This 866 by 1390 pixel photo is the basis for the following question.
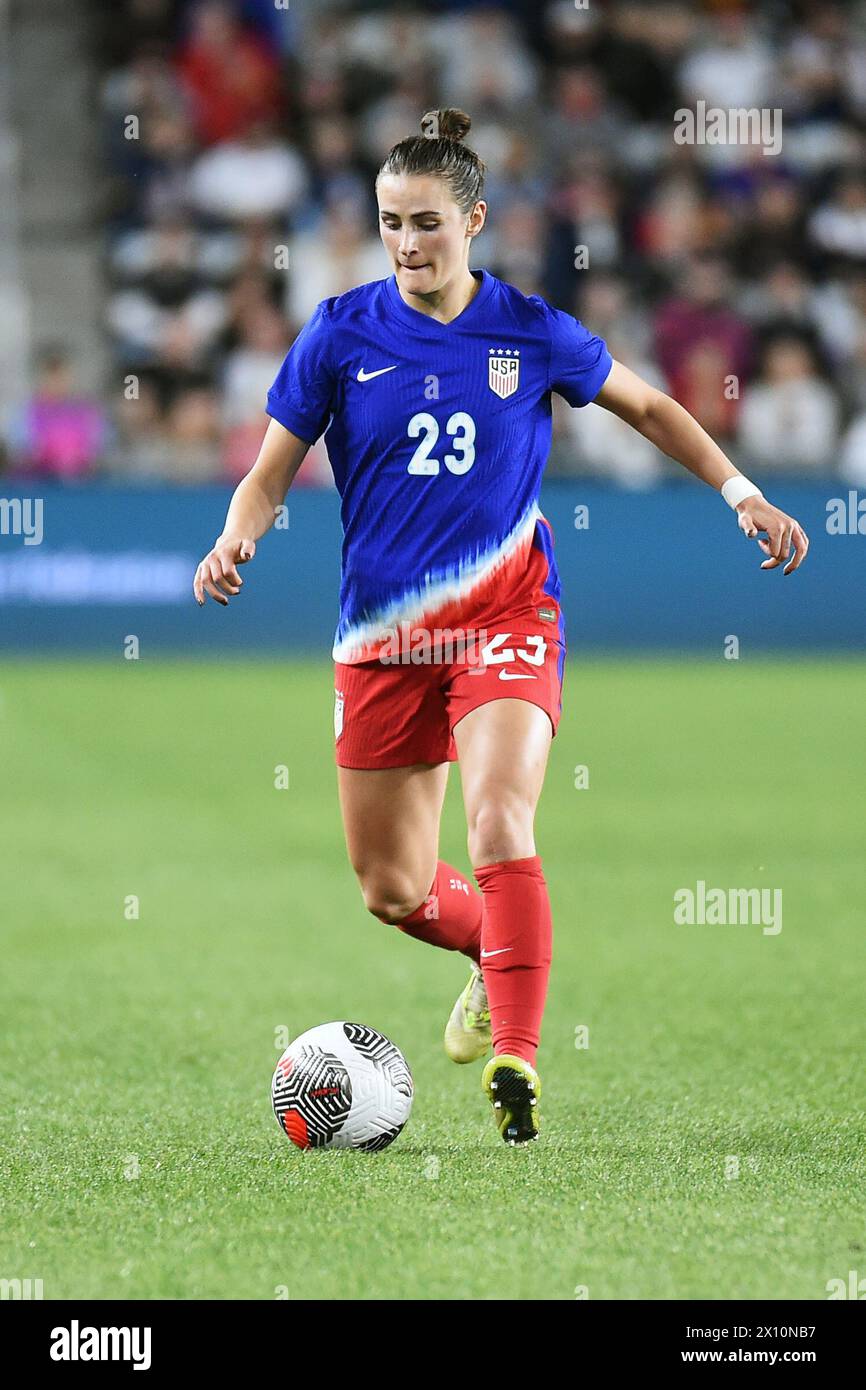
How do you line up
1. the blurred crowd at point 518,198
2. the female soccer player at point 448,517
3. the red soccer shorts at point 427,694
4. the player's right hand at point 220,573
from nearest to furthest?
the player's right hand at point 220,573 < the female soccer player at point 448,517 < the red soccer shorts at point 427,694 < the blurred crowd at point 518,198

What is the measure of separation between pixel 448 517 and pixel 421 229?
700mm

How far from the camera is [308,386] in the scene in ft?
16.8

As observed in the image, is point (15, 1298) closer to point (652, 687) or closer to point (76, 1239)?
point (76, 1239)

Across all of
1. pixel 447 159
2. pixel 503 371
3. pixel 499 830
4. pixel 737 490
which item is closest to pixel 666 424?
pixel 737 490

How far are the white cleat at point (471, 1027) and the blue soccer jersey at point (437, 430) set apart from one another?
3.53 feet

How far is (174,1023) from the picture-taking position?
641 cm

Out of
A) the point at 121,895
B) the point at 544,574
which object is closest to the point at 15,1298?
the point at 544,574

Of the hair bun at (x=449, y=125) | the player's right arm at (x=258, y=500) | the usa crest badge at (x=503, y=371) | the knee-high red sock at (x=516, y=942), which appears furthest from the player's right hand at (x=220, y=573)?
the hair bun at (x=449, y=125)

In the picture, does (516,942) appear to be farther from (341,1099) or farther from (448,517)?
(448,517)

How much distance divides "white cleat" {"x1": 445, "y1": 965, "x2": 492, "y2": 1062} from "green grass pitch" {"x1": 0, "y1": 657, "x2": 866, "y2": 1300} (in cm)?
13

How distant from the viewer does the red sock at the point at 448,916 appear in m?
5.61

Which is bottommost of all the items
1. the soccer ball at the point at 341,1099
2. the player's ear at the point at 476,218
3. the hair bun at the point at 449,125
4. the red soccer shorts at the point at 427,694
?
the soccer ball at the point at 341,1099

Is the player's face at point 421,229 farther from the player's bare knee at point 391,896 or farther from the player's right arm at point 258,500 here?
the player's bare knee at point 391,896

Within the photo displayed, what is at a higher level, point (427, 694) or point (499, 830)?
point (427, 694)
